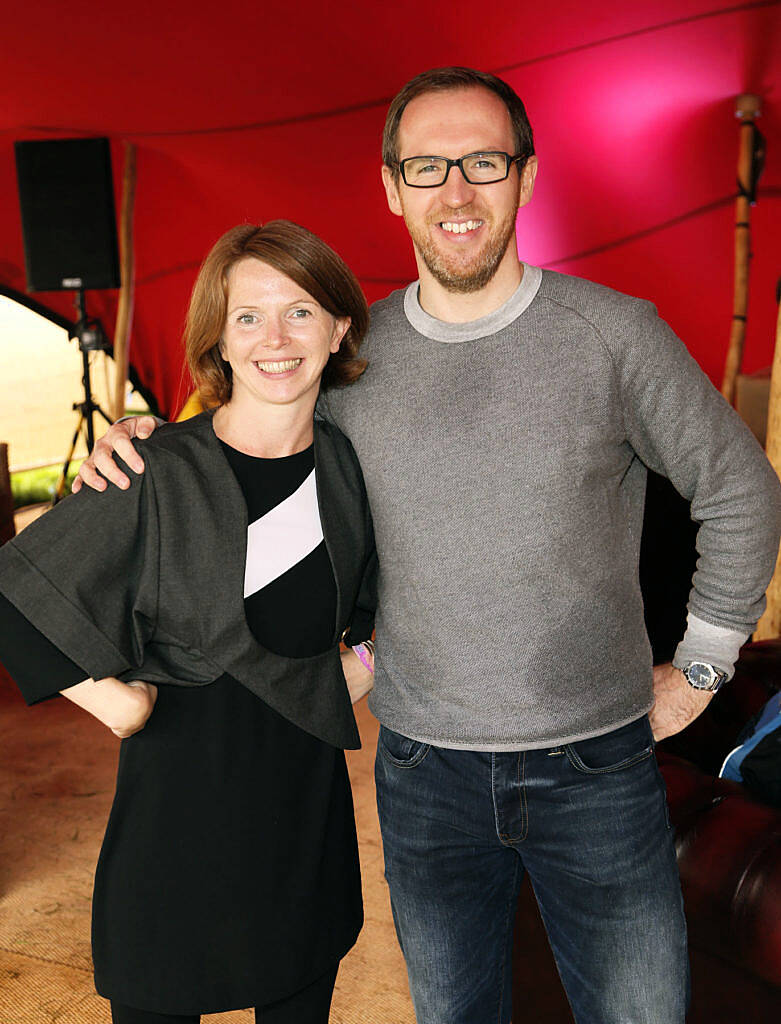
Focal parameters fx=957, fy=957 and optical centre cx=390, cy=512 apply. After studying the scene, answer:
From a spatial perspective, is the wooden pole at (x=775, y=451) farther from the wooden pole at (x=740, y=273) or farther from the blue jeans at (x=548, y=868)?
the wooden pole at (x=740, y=273)

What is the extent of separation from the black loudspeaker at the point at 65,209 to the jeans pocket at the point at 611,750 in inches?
197

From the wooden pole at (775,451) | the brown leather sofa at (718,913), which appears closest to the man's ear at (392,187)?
the brown leather sofa at (718,913)

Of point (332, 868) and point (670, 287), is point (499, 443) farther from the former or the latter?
point (670, 287)

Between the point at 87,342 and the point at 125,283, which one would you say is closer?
the point at 87,342

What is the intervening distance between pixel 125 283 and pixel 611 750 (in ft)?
19.8

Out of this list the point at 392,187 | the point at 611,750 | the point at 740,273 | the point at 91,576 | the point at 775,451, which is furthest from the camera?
the point at 740,273

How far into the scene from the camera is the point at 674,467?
126 cm

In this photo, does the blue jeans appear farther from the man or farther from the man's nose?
the man's nose

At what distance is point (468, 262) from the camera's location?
1.26 meters

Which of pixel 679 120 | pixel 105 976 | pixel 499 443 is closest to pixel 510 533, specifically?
pixel 499 443

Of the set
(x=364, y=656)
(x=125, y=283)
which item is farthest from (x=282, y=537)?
(x=125, y=283)

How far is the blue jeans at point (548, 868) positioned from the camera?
124cm

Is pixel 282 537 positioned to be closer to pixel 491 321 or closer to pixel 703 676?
pixel 491 321

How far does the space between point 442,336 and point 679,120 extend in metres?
4.58
